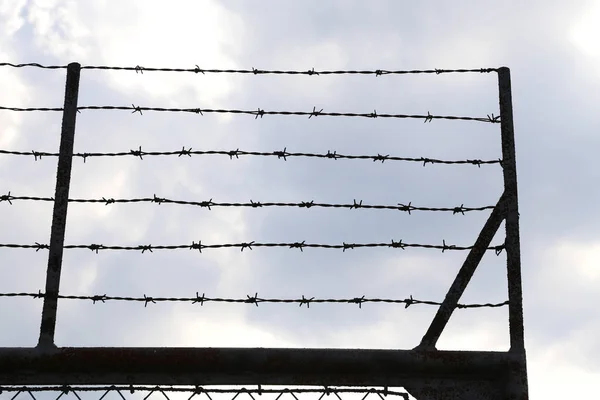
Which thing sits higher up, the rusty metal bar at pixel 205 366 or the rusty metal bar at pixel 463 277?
the rusty metal bar at pixel 463 277

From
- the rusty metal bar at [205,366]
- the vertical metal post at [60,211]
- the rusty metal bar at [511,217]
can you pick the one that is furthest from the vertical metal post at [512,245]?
the vertical metal post at [60,211]

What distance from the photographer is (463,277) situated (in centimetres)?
405

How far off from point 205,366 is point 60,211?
0.98 metres

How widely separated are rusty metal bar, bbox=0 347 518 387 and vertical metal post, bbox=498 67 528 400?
16.4 inches

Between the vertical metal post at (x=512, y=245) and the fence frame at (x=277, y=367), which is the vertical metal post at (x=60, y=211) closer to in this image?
the fence frame at (x=277, y=367)

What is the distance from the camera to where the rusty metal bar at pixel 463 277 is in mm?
3963

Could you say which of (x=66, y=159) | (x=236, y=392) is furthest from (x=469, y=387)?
(x=66, y=159)

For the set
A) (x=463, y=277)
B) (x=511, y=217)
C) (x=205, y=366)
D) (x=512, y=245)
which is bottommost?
(x=205, y=366)

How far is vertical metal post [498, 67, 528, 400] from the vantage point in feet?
12.7

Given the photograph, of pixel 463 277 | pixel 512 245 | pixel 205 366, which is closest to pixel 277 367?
pixel 205 366

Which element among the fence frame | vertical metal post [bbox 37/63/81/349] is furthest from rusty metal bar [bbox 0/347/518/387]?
vertical metal post [bbox 37/63/81/349]

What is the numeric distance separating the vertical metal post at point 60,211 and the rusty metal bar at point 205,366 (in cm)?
12

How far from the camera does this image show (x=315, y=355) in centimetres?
384

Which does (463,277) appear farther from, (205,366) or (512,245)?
(205,366)
